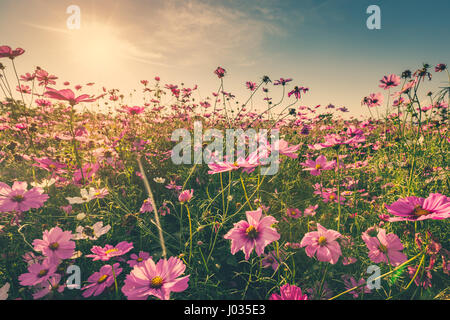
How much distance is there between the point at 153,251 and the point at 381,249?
1050 millimetres

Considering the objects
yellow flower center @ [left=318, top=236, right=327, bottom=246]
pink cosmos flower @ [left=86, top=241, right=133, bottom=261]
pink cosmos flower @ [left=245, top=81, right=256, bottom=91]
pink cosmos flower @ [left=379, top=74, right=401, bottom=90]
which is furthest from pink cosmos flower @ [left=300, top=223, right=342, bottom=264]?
pink cosmos flower @ [left=245, top=81, right=256, bottom=91]

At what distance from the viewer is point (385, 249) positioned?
0.68m

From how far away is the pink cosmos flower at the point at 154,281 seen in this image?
1.71 ft

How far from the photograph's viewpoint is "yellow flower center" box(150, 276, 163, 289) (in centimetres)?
56

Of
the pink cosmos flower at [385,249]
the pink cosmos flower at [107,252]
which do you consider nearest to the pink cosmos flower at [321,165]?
the pink cosmos flower at [385,249]

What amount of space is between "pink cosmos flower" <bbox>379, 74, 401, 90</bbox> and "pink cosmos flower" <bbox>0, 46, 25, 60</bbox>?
109 inches

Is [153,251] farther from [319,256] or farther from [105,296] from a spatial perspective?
[319,256]

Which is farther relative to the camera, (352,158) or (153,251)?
(352,158)

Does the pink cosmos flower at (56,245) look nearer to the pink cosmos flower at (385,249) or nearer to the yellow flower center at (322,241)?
the yellow flower center at (322,241)

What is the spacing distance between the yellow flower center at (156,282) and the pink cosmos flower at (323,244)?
0.42 meters

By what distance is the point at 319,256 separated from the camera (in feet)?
2.06

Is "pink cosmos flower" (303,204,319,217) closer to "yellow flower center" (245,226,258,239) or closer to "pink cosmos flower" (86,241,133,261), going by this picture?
"yellow flower center" (245,226,258,239)
